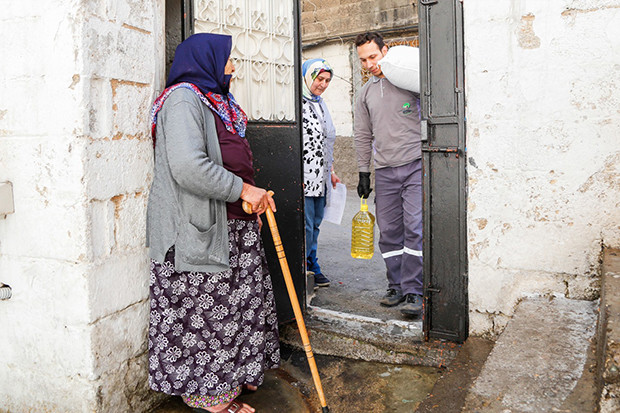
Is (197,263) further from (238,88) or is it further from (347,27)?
(347,27)

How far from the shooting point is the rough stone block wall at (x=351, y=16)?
10.2m

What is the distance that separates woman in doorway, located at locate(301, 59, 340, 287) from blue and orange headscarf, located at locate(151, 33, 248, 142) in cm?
177

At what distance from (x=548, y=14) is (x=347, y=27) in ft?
28.6

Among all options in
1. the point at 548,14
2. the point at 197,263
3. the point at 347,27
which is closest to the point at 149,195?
the point at 197,263

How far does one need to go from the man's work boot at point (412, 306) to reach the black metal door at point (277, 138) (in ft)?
2.32

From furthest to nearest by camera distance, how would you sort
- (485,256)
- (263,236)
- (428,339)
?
(263,236) < (428,339) < (485,256)

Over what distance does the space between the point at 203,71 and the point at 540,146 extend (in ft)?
5.56

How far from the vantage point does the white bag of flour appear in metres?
3.85

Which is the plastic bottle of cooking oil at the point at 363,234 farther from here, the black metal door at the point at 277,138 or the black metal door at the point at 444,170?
the black metal door at the point at 444,170

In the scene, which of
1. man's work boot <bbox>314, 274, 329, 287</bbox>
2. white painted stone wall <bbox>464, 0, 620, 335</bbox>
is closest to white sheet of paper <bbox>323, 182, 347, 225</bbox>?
man's work boot <bbox>314, 274, 329, 287</bbox>

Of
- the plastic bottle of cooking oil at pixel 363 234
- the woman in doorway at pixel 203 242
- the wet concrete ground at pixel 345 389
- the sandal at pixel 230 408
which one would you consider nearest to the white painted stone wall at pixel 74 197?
the woman in doorway at pixel 203 242

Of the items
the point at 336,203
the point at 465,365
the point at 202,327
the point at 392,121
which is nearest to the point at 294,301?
the point at 202,327

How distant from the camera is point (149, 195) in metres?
2.77

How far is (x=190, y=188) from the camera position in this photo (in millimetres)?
2504
